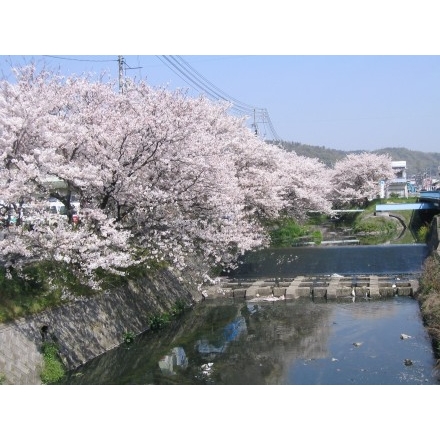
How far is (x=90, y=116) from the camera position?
17141 millimetres

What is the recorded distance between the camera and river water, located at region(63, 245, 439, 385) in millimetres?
14164

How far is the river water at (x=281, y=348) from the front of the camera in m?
14.2

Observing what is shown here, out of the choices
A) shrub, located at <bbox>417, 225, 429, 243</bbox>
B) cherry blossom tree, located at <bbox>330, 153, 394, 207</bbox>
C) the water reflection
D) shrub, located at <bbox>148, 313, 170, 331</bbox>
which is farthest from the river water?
cherry blossom tree, located at <bbox>330, 153, 394, 207</bbox>

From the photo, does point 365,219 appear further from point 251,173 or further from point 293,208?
point 251,173

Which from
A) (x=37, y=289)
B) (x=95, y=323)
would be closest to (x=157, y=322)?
(x=95, y=323)

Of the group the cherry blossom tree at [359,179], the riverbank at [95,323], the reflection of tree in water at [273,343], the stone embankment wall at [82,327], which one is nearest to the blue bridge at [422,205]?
the cherry blossom tree at [359,179]

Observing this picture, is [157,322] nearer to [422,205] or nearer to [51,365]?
[51,365]

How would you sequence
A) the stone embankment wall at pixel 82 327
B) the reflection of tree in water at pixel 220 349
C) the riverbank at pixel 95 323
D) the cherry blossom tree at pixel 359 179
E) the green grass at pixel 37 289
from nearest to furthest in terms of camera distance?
the stone embankment wall at pixel 82 327 → the riverbank at pixel 95 323 → the green grass at pixel 37 289 → the reflection of tree in water at pixel 220 349 → the cherry blossom tree at pixel 359 179

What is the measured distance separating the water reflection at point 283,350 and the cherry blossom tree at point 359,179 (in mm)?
41023

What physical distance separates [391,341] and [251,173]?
17887 mm

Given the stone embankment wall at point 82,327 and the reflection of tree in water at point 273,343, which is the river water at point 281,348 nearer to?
the reflection of tree in water at point 273,343

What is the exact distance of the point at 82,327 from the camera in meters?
16.3
